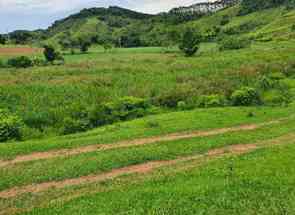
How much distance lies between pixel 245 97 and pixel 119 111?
1070cm

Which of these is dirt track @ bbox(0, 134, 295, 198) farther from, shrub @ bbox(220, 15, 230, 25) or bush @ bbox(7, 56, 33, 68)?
shrub @ bbox(220, 15, 230, 25)

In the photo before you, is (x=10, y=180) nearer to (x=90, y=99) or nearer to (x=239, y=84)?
(x=90, y=99)

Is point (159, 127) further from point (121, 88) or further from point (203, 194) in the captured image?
point (121, 88)

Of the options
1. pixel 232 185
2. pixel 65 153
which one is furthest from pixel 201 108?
pixel 232 185

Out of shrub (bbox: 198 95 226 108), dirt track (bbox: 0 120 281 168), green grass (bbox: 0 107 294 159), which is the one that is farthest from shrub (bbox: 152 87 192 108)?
dirt track (bbox: 0 120 281 168)

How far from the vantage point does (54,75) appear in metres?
45.6

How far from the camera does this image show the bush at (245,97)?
31.6 meters

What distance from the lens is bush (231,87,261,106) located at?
31.6 metres

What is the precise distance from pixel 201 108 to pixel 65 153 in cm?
1455

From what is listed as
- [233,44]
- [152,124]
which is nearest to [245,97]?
[152,124]

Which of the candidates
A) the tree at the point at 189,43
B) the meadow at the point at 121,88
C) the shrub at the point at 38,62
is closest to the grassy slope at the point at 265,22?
the tree at the point at 189,43

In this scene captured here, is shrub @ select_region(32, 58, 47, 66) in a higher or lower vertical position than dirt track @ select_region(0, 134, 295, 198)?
higher

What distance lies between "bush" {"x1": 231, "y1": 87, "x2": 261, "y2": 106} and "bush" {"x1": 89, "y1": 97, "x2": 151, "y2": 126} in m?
7.38

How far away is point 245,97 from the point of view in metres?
31.6
